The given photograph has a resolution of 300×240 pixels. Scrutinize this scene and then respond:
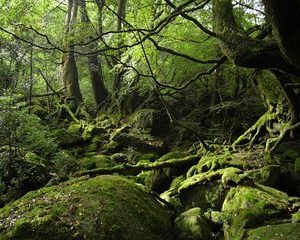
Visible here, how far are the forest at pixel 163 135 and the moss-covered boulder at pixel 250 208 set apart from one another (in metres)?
0.02

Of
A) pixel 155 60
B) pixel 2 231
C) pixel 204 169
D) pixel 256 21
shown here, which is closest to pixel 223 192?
pixel 204 169

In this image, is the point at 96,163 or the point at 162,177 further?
the point at 96,163

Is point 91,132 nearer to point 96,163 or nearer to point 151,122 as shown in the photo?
point 151,122

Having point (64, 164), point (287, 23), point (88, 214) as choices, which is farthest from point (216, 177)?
point (64, 164)

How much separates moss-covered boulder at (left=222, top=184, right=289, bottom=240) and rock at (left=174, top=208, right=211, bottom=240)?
1.09 ft

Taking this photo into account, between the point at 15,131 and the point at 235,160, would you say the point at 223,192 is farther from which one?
the point at 15,131

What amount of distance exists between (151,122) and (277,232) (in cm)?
815

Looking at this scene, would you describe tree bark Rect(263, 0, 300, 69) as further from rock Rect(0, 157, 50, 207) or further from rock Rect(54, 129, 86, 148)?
rock Rect(54, 129, 86, 148)

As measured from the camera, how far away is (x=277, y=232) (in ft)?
13.5

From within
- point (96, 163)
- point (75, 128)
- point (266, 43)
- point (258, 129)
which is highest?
point (266, 43)

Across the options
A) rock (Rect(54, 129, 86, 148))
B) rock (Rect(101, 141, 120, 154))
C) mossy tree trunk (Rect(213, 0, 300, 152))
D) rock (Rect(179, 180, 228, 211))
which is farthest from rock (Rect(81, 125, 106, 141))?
mossy tree trunk (Rect(213, 0, 300, 152))

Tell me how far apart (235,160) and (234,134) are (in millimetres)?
3238

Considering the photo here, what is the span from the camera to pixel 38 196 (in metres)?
4.90

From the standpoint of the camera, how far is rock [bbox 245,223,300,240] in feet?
13.0
